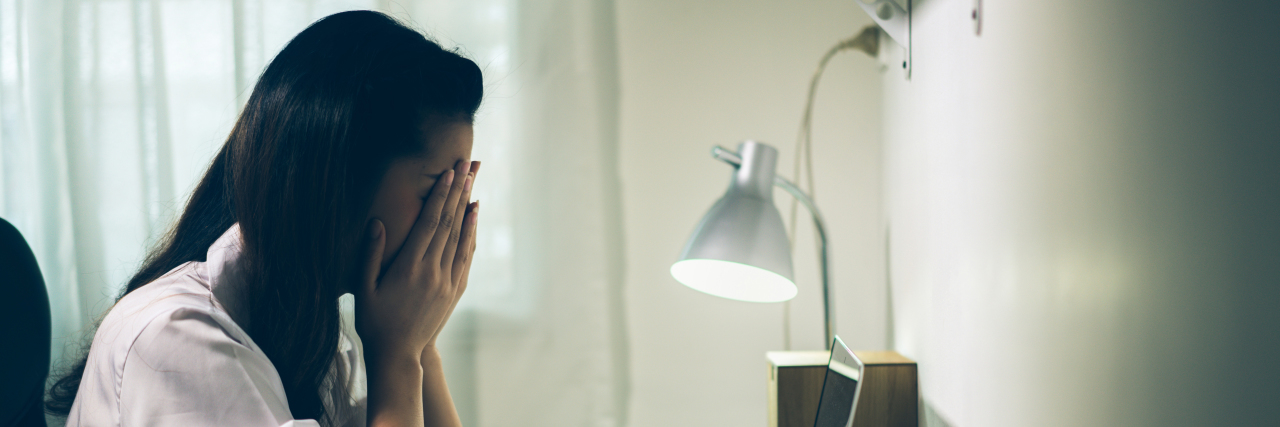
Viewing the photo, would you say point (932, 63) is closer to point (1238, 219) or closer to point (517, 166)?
point (1238, 219)

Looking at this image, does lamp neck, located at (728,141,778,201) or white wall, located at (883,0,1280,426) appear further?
lamp neck, located at (728,141,778,201)

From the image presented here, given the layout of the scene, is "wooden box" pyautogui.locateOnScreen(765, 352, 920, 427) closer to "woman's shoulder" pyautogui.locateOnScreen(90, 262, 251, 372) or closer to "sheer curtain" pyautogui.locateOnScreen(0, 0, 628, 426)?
"sheer curtain" pyautogui.locateOnScreen(0, 0, 628, 426)

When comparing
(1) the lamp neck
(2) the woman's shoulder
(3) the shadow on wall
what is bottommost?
(3) the shadow on wall

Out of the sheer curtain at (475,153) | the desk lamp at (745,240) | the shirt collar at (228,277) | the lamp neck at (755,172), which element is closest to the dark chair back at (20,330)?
the sheer curtain at (475,153)

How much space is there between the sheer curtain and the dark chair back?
56 centimetres

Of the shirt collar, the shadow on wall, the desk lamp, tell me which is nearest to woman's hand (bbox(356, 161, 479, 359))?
the shirt collar

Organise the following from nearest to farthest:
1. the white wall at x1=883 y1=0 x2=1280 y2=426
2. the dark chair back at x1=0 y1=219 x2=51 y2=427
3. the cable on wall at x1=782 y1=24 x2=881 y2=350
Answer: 1. the white wall at x1=883 y1=0 x2=1280 y2=426
2. the dark chair back at x1=0 y1=219 x2=51 y2=427
3. the cable on wall at x1=782 y1=24 x2=881 y2=350

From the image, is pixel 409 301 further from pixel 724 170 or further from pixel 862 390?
pixel 724 170

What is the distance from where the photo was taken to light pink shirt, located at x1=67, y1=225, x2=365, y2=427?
0.50m

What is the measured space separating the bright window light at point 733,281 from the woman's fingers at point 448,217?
486 millimetres

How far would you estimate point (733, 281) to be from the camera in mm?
1128

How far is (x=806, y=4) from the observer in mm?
1521

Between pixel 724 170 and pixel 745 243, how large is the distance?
1.91 ft

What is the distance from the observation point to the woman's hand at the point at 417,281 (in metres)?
0.69
